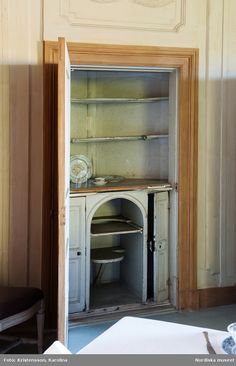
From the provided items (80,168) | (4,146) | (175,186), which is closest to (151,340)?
(4,146)

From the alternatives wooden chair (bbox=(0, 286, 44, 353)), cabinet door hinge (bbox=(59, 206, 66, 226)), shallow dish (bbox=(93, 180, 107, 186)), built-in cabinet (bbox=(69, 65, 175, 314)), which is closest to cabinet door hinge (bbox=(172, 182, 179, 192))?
built-in cabinet (bbox=(69, 65, 175, 314))

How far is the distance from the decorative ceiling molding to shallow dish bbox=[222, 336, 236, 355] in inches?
102

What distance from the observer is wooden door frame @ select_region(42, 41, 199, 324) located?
3.31 meters

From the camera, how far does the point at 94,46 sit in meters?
3.39

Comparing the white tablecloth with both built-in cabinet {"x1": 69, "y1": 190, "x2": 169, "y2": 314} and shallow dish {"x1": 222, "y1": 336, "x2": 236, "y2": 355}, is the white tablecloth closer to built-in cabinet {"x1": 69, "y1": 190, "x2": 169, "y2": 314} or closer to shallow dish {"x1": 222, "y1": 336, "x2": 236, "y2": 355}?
shallow dish {"x1": 222, "y1": 336, "x2": 236, "y2": 355}

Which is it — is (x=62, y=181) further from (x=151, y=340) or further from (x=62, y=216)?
(x=151, y=340)

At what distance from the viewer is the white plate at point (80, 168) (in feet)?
12.7

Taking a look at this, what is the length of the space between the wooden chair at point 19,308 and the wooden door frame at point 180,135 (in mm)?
448

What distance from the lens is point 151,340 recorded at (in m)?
1.59

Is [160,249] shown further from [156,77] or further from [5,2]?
[5,2]

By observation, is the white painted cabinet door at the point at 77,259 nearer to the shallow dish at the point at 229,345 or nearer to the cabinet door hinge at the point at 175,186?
the cabinet door hinge at the point at 175,186

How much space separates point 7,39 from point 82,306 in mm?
2183

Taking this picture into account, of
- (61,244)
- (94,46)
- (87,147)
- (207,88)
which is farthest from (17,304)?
(207,88)
